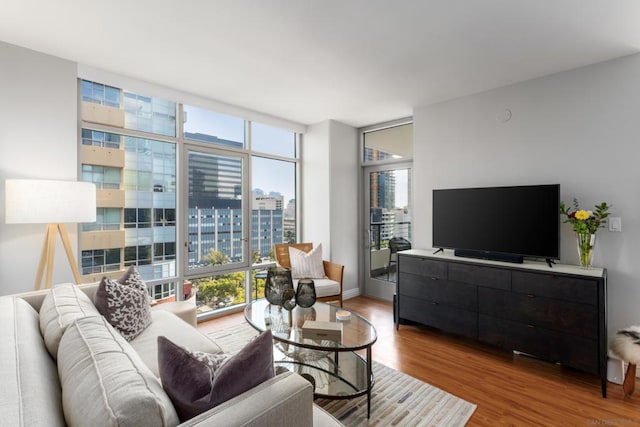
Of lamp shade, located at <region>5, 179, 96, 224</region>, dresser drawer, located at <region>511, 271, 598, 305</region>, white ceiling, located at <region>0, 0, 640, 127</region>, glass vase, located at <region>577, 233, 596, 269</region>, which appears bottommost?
dresser drawer, located at <region>511, 271, 598, 305</region>

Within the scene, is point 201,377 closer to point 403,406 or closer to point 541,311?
point 403,406

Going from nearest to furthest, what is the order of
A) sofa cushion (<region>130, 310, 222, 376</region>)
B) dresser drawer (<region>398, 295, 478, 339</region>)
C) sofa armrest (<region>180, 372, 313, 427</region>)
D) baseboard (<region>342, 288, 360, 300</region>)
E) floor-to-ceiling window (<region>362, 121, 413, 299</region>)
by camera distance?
sofa armrest (<region>180, 372, 313, 427</region>)
sofa cushion (<region>130, 310, 222, 376</region>)
dresser drawer (<region>398, 295, 478, 339</region>)
floor-to-ceiling window (<region>362, 121, 413, 299</region>)
baseboard (<region>342, 288, 360, 300</region>)

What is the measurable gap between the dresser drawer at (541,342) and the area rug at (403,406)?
2.80 feet

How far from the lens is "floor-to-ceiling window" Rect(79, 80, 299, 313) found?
3031mm

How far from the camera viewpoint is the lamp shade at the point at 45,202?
2119mm

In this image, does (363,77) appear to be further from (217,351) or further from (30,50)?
(30,50)

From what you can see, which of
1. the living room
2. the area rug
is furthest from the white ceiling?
the area rug

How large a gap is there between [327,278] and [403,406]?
6.18 ft

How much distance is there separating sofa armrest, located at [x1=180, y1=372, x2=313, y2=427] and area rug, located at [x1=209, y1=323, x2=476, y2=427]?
1125mm

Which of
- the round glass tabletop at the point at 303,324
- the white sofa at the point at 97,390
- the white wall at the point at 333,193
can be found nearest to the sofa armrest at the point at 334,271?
the white wall at the point at 333,193

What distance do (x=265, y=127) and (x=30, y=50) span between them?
94.9 inches

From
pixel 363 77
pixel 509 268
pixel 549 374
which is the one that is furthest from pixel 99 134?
pixel 549 374

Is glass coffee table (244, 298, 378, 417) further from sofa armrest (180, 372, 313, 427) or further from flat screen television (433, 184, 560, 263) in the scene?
flat screen television (433, 184, 560, 263)

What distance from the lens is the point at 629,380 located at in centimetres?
221
